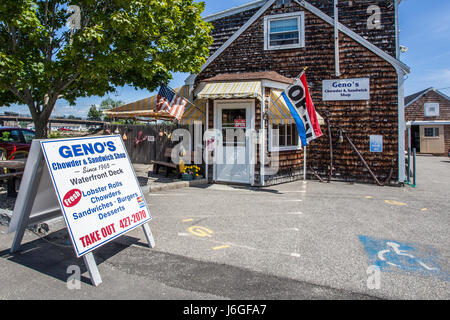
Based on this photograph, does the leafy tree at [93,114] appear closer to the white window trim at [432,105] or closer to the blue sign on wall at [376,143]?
the white window trim at [432,105]

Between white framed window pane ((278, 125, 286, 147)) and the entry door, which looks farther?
white framed window pane ((278, 125, 286, 147))

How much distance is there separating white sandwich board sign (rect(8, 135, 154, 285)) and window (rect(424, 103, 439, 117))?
30364 millimetres

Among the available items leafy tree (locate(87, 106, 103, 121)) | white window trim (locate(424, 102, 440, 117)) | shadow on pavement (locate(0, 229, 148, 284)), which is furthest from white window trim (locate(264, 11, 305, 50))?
leafy tree (locate(87, 106, 103, 121))

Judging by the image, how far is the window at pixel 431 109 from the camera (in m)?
26.2

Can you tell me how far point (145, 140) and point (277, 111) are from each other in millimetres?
8552

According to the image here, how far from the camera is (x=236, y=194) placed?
7797 mm

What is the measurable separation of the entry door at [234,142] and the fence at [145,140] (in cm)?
535

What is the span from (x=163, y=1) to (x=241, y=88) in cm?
313

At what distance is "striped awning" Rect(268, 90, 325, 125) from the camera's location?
28.8 feet

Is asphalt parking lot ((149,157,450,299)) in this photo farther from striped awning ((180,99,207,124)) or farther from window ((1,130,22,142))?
window ((1,130,22,142))

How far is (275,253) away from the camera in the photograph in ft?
13.0

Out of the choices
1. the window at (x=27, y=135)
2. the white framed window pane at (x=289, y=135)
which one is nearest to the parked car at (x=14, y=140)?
the window at (x=27, y=135)

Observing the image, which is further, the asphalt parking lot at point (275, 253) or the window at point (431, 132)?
the window at point (431, 132)
